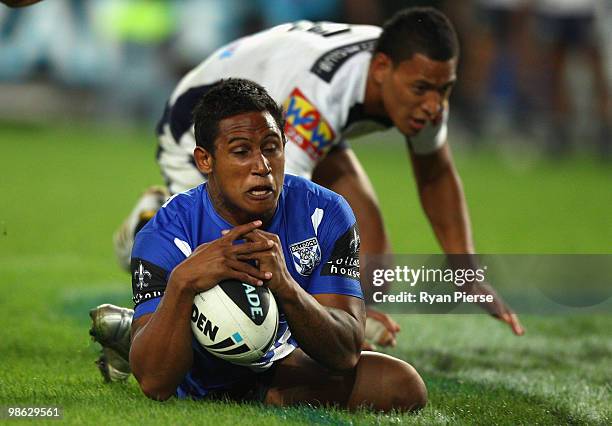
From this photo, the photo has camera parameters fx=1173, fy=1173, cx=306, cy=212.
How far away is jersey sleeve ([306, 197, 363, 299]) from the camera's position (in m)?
4.62

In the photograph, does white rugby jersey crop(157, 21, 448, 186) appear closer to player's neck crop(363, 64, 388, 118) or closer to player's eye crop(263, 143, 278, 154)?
player's neck crop(363, 64, 388, 118)

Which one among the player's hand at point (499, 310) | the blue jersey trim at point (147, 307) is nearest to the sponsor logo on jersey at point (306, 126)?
the player's hand at point (499, 310)

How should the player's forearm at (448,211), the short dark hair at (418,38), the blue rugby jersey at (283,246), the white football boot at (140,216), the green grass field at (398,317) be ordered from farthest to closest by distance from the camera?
the white football boot at (140,216) → the player's forearm at (448,211) → the short dark hair at (418,38) → the green grass field at (398,317) → the blue rugby jersey at (283,246)

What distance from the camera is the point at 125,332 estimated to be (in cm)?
538

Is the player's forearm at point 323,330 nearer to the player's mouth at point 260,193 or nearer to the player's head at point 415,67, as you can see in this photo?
the player's mouth at point 260,193

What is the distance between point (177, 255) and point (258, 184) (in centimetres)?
43

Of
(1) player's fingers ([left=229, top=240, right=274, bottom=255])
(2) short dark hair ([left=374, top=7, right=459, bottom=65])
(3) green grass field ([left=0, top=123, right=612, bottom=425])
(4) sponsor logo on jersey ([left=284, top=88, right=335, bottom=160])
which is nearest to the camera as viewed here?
(1) player's fingers ([left=229, top=240, right=274, bottom=255])

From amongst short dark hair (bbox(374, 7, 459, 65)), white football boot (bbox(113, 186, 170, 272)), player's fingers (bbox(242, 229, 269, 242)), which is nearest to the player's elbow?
player's fingers (bbox(242, 229, 269, 242))

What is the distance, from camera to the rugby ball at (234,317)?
13.9 feet

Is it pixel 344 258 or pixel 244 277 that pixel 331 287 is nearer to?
pixel 344 258

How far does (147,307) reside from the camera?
4.42m

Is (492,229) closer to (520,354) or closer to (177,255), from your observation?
(520,354)

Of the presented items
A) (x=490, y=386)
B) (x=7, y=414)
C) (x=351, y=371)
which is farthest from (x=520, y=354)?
(x=7, y=414)

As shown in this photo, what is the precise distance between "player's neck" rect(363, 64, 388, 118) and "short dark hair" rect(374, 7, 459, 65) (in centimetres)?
18
